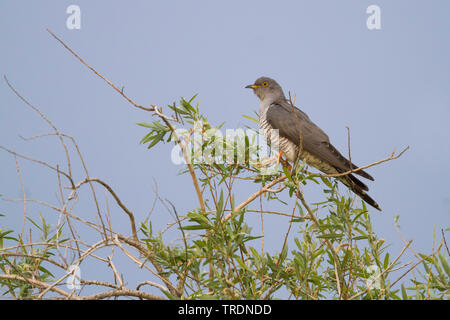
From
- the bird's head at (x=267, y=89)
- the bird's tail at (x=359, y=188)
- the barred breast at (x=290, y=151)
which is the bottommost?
the bird's tail at (x=359, y=188)

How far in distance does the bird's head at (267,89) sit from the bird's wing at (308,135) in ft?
1.43

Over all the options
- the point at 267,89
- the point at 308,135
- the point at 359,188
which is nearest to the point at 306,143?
the point at 308,135

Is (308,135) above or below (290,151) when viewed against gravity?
above

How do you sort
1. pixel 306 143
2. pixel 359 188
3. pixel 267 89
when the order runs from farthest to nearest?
1. pixel 267 89
2. pixel 306 143
3. pixel 359 188

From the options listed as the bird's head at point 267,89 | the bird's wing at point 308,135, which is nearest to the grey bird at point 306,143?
the bird's wing at point 308,135

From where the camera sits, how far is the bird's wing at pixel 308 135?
3.56 meters

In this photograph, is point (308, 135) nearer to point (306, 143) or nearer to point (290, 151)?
point (306, 143)

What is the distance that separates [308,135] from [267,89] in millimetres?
951

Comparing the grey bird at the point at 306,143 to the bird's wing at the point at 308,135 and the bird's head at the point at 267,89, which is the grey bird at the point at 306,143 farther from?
the bird's head at the point at 267,89

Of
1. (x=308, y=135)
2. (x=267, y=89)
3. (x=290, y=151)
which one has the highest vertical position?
(x=267, y=89)

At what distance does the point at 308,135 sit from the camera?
3723 millimetres
